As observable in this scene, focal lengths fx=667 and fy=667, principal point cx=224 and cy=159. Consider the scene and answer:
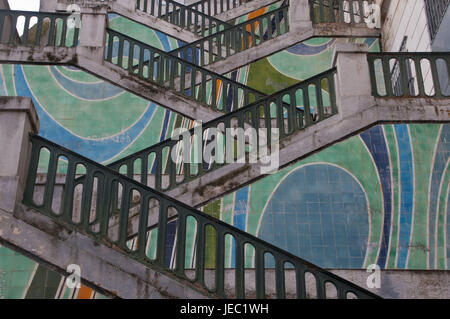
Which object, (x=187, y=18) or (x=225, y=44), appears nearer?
(x=225, y=44)

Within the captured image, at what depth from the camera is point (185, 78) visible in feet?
41.8

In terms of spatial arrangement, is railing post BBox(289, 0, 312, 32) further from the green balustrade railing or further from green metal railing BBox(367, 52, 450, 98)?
green metal railing BBox(367, 52, 450, 98)

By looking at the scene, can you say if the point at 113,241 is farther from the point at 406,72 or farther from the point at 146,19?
the point at 146,19

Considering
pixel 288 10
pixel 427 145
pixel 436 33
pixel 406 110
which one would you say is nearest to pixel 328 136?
pixel 406 110

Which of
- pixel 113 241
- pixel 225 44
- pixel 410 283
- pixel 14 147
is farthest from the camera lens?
pixel 225 44

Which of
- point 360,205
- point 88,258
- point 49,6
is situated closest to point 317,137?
point 360,205

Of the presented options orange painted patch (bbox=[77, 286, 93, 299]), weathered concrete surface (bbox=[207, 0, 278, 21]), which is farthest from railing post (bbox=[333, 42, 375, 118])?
weathered concrete surface (bbox=[207, 0, 278, 21])

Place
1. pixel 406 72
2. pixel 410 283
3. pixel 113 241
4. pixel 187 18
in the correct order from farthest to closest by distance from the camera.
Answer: pixel 187 18 < pixel 406 72 < pixel 410 283 < pixel 113 241

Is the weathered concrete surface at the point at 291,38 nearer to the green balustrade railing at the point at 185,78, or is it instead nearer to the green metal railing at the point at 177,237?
the green balustrade railing at the point at 185,78

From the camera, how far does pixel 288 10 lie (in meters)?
15.2

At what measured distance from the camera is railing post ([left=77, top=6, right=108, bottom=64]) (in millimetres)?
12750

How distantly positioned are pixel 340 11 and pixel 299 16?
140 centimetres

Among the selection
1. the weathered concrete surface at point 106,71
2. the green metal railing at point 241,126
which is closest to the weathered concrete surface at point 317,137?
the green metal railing at point 241,126
